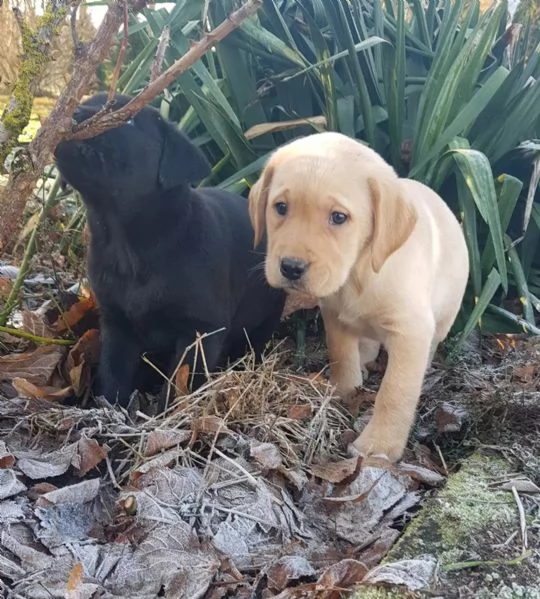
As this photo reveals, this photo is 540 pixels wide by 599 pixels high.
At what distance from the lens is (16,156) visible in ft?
5.82

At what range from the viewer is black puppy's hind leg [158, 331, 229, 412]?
95.0 inches

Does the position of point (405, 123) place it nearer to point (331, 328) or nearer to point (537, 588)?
point (331, 328)

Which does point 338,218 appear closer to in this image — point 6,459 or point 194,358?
point 194,358

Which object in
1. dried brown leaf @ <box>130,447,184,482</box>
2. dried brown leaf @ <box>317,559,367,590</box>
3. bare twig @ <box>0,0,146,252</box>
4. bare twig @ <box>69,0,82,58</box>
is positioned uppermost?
bare twig @ <box>69,0,82,58</box>

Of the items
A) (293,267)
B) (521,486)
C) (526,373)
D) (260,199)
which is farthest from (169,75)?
(526,373)

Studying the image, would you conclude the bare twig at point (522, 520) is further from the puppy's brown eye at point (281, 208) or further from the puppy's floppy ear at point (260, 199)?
the puppy's floppy ear at point (260, 199)

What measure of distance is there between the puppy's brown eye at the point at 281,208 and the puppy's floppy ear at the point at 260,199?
0.13m

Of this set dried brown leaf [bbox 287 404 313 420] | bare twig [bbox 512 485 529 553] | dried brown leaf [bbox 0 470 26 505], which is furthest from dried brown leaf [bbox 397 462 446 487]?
dried brown leaf [bbox 0 470 26 505]

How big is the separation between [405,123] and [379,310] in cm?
155

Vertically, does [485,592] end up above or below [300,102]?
below

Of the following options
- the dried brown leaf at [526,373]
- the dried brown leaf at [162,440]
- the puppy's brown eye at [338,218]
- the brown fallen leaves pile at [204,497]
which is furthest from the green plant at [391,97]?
the dried brown leaf at [162,440]

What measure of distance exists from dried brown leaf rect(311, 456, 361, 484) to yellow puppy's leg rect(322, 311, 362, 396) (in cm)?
54

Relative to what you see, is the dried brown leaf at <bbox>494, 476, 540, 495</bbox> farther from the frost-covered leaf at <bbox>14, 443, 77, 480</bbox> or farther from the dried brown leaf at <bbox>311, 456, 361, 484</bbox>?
the frost-covered leaf at <bbox>14, 443, 77, 480</bbox>

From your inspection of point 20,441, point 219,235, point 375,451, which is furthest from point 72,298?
point 375,451
